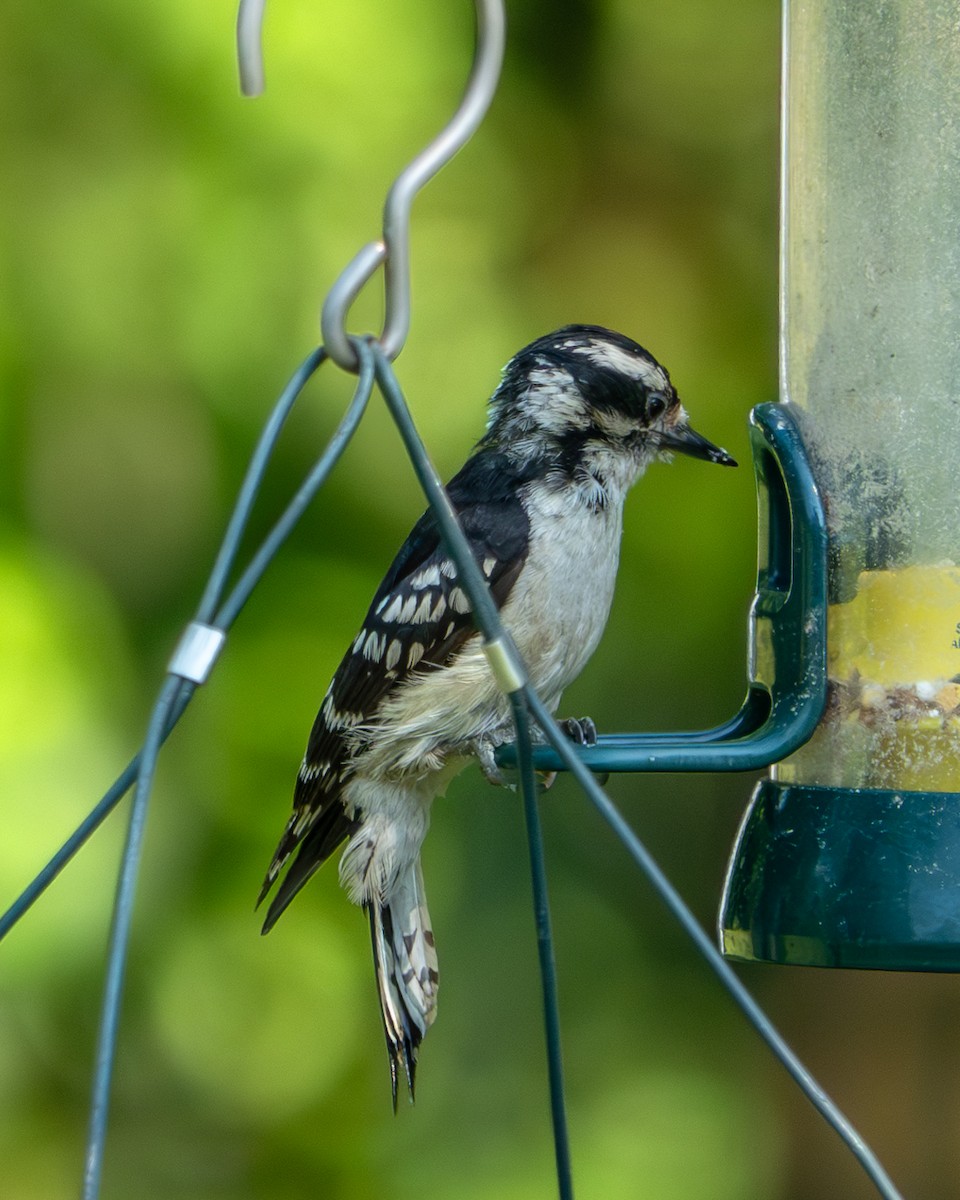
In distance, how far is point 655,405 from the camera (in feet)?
10.9

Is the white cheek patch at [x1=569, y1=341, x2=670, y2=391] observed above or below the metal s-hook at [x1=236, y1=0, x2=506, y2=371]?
above

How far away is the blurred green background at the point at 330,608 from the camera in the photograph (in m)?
3.86

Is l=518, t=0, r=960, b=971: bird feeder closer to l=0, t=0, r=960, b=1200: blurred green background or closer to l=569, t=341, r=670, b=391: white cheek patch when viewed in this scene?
l=569, t=341, r=670, b=391: white cheek patch

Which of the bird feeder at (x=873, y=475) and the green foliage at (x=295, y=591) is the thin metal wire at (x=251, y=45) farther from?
the green foliage at (x=295, y=591)

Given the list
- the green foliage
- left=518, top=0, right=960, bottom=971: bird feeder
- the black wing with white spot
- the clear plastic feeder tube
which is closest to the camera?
left=518, top=0, right=960, bottom=971: bird feeder

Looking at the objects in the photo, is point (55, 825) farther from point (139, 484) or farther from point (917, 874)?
point (917, 874)

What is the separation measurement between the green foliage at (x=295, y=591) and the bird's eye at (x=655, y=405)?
2.71 ft

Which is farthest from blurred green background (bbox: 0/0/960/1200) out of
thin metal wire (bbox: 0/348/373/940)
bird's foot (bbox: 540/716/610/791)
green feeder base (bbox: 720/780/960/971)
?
thin metal wire (bbox: 0/348/373/940)

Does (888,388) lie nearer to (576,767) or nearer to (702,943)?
(576,767)

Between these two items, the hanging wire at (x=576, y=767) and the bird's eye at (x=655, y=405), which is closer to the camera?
the hanging wire at (x=576, y=767)

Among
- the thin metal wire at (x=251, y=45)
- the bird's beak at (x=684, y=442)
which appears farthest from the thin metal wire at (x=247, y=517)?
the bird's beak at (x=684, y=442)

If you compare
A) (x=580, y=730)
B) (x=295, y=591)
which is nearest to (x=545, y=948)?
(x=580, y=730)

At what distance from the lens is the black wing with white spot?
318cm

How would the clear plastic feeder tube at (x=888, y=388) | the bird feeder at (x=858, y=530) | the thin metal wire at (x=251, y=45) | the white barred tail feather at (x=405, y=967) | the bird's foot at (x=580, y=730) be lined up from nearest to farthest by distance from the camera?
the thin metal wire at (x=251, y=45)
the bird feeder at (x=858, y=530)
the clear plastic feeder tube at (x=888, y=388)
the bird's foot at (x=580, y=730)
the white barred tail feather at (x=405, y=967)
